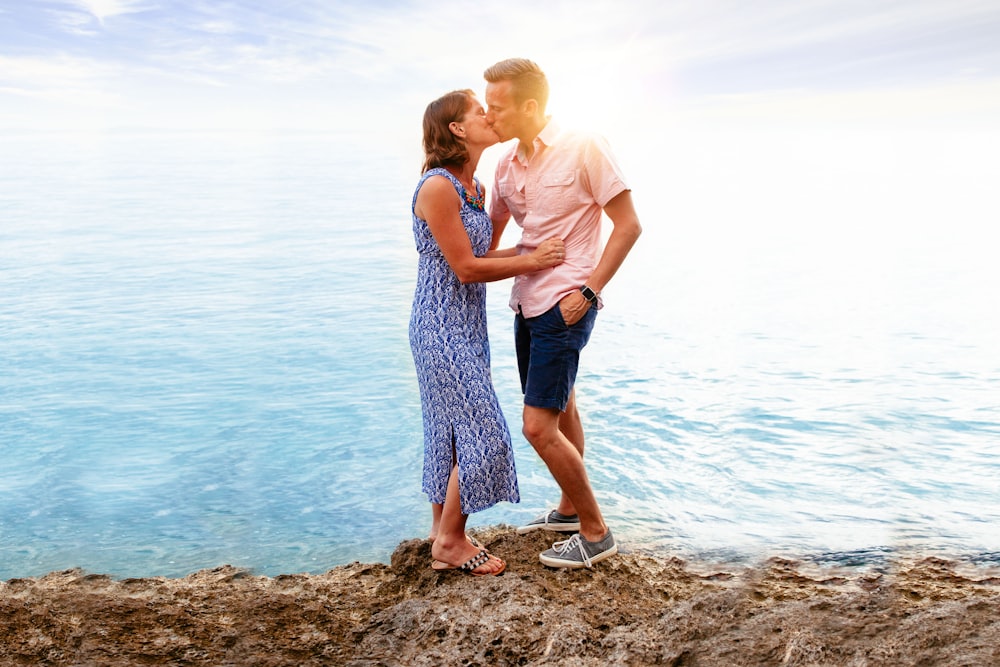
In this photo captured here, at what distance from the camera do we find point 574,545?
3283 millimetres

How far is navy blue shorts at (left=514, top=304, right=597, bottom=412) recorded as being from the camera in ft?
10.1

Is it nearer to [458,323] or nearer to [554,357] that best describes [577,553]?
[554,357]

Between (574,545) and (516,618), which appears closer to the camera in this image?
(516,618)

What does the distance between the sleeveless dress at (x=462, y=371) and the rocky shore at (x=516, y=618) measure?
0.35 metres

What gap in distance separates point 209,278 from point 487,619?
33.9 ft

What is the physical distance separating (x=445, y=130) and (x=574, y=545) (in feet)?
4.94

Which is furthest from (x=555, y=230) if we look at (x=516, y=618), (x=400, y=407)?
(x=400, y=407)

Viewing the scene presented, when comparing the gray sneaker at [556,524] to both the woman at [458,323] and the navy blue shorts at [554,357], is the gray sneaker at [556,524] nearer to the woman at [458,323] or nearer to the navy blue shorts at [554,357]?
the woman at [458,323]

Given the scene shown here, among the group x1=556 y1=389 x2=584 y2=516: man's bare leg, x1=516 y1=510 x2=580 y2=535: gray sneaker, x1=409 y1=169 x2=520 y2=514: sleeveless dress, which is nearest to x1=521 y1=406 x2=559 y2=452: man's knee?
x1=409 y1=169 x2=520 y2=514: sleeveless dress

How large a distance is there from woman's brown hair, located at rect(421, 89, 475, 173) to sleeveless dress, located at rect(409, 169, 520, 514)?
0.46ft

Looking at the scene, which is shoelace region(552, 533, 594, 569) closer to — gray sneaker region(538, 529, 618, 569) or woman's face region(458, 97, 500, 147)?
gray sneaker region(538, 529, 618, 569)

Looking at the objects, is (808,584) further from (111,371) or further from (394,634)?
(111,371)

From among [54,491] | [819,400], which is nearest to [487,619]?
[54,491]

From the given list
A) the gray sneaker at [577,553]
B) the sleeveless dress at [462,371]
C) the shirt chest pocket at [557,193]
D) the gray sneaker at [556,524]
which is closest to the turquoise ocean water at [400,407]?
the gray sneaker at [556,524]
